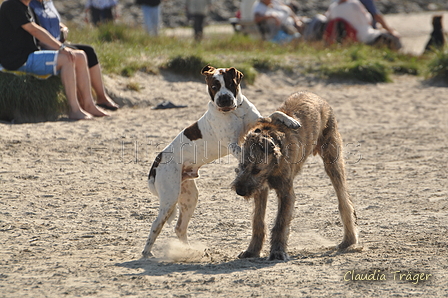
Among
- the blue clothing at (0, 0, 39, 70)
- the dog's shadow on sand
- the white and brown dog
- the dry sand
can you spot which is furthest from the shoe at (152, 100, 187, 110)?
the dog's shadow on sand

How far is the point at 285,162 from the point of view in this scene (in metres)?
5.43

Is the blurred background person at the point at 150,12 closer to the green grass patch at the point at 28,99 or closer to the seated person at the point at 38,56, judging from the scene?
the seated person at the point at 38,56

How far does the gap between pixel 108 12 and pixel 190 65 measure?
5037 millimetres

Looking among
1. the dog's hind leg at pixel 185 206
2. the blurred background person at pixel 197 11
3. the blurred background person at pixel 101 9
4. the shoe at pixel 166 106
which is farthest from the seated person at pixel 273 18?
the dog's hind leg at pixel 185 206

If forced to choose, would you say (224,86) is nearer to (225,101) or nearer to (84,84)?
(225,101)

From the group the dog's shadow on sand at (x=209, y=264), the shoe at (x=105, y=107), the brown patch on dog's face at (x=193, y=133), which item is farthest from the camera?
Answer: the shoe at (x=105, y=107)

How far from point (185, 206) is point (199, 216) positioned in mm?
825

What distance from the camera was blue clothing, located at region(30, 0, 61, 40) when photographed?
9891mm

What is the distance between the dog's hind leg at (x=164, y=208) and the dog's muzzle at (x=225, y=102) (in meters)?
0.82

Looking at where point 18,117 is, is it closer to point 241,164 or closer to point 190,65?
point 190,65

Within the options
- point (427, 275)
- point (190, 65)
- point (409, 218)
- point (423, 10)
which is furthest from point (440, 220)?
point (423, 10)

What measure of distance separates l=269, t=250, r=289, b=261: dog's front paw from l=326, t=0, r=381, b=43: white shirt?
41.5 feet

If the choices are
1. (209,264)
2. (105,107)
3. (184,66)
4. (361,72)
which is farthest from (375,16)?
(209,264)

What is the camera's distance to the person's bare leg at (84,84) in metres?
10.0
